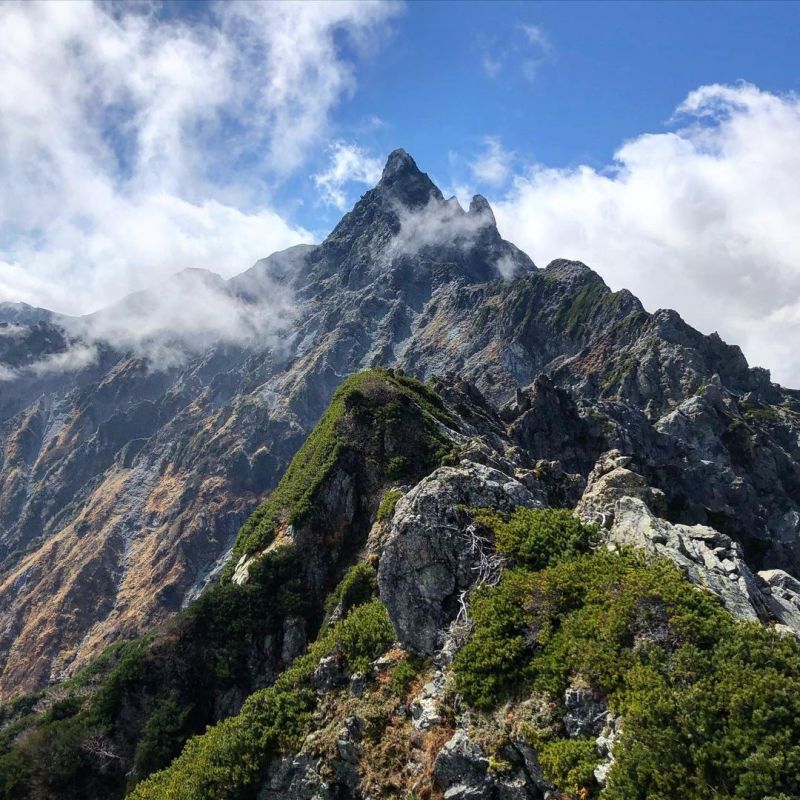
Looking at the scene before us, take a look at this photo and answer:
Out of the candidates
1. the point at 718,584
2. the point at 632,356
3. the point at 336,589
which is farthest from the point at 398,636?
the point at 632,356

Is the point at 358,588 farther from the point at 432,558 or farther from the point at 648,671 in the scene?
the point at 648,671

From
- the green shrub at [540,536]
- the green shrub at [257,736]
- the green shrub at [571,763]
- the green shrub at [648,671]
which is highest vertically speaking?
the green shrub at [540,536]

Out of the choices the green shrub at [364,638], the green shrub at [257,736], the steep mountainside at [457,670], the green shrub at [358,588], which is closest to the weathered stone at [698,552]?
the steep mountainside at [457,670]

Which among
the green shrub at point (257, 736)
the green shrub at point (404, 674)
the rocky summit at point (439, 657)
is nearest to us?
the rocky summit at point (439, 657)

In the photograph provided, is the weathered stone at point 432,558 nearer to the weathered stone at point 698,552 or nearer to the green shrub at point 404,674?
the green shrub at point 404,674

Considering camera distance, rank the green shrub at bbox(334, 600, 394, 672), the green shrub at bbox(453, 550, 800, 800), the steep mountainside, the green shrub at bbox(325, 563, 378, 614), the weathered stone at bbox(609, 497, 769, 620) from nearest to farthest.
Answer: the green shrub at bbox(453, 550, 800, 800) → the steep mountainside → the weathered stone at bbox(609, 497, 769, 620) → the green shrub at bbox(334, 600, 394, 672) → the green shrub at bbox(325, 563, 378, 614)

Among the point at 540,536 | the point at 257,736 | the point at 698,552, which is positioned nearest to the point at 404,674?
the point at 257,736

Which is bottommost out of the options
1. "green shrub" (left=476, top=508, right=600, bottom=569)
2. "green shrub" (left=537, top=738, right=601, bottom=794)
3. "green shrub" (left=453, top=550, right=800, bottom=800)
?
"green shrub" (left=537, top=738, right=601, bottom=794)

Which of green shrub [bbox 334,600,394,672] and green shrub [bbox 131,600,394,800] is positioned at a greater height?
green shrub [bbox 334,600,394,672]

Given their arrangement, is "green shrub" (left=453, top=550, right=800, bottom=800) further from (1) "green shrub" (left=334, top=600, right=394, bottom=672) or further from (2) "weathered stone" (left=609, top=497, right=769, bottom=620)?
(1) "green shrub" (left=334, top=600, right=394, bottom=672)

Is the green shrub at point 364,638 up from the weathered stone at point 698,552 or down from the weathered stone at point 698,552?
down

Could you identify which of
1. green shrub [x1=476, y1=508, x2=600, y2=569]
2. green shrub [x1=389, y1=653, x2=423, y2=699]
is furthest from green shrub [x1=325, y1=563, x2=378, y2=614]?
green shrub [x1=476, y1=508, x2=600, y2=569]

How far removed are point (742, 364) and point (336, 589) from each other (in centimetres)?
16534

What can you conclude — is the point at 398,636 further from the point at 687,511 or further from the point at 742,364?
the point at 742,364
